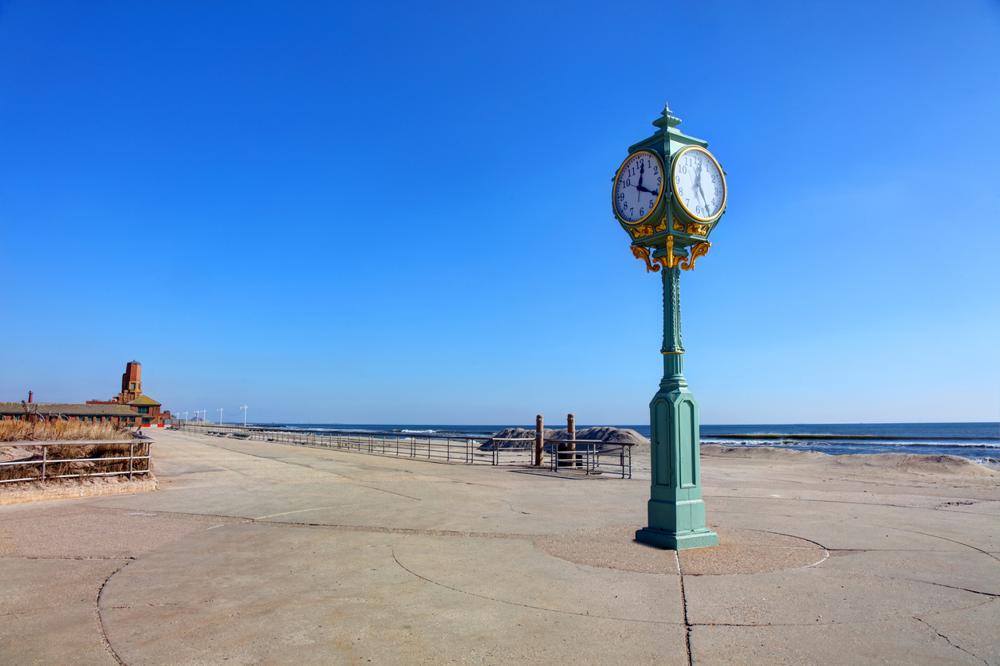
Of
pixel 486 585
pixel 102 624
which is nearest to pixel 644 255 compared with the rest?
pixel 486 585

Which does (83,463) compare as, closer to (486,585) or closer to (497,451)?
(486,585)

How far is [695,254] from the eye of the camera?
8.35 m

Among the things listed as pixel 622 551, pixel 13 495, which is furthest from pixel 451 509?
pixel 13 495

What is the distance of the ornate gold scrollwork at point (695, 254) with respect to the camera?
830 centimetres

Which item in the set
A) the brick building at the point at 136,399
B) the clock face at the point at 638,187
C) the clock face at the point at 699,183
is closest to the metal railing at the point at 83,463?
the clock face at the point at 638,187

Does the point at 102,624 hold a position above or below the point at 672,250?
below

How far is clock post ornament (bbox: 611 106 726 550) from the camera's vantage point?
25.2 feet

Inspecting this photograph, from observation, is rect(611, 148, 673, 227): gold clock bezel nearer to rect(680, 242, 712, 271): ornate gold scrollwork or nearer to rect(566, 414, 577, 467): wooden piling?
rect(680, 242, 712, 271): ornate gold scrollwork

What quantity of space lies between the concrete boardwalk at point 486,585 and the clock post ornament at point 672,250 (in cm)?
49

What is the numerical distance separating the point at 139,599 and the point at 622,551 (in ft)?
16.3

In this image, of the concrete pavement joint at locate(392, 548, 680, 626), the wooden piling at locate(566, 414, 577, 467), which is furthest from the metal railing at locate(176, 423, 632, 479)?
the concrete pavement joint at locate(392, 548, 680, 626)

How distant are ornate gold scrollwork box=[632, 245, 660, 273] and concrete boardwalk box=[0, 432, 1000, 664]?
3.54 metres

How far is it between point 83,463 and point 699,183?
1382 centimetres

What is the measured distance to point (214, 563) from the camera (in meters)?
6.82
